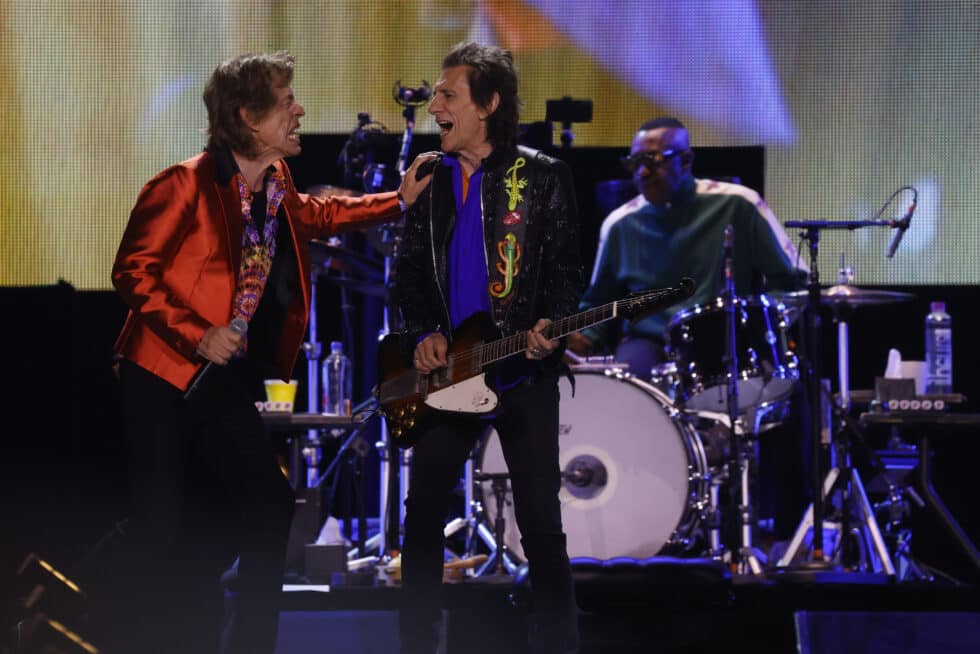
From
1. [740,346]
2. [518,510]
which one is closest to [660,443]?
[740,346]

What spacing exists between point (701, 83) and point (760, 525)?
8.05 feet

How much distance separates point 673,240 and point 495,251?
2823 millimetres

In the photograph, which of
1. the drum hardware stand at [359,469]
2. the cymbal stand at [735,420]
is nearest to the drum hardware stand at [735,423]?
the cymbal stand at [735,420]

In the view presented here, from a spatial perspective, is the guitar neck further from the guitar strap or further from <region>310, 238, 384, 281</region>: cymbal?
<region>310, 238, 384, 281</region>: cymbal

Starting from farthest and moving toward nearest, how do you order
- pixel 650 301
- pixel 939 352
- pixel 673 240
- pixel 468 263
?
pixel 673 240, pixel 939 352, pixel 468 263, pixel 650 301

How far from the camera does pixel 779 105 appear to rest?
6.46m

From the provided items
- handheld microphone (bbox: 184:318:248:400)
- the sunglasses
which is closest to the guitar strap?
handheld microphone (bbox: 184:318:248:400)

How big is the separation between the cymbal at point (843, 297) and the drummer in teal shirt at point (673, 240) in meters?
0.30

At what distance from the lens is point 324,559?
531 centimetres

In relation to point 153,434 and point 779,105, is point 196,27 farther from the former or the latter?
point 153,434

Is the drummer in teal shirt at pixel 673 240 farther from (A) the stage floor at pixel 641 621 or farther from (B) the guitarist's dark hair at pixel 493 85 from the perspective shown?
(B) the guitarist's dark hair at pixel 493 85

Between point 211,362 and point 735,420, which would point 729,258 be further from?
point 211,362

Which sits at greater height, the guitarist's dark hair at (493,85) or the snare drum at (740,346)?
the guitarist's dark hair at (493,85)

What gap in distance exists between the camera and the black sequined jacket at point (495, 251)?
3455 mm
